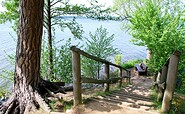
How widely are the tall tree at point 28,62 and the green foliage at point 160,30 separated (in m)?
4.24

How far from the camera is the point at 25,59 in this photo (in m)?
4.38

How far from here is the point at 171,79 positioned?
3662mm

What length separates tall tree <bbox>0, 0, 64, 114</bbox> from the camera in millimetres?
4191

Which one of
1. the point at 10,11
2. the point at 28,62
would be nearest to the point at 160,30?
the point at 28,62

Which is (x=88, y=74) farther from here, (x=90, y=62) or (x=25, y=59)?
(x=25, y=59)

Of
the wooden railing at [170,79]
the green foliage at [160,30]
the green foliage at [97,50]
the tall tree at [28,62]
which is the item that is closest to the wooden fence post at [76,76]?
the tall tree at [28,62]

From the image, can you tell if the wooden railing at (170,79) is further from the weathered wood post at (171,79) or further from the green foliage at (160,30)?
the green foliage at (160,30)

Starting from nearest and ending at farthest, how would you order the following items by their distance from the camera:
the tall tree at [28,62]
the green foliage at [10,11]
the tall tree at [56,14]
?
the tall tree at [28,62] → the green foliage at [10,11] → the tall tree at [56,14]

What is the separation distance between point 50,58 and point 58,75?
987 mm

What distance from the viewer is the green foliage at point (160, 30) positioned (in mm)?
6988

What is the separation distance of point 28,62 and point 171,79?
2895 mm

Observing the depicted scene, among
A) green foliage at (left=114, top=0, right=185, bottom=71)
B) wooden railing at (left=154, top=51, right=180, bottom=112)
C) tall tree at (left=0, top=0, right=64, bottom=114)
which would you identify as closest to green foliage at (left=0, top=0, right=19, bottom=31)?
green foliage at (left=114, top=0, right=185, bottom=71)

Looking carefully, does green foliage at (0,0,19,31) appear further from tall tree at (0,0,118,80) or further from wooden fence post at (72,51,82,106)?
wooden fence post at (72,51,82,106)

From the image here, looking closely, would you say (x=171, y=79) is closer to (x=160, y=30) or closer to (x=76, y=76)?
(x=76, y=76)
